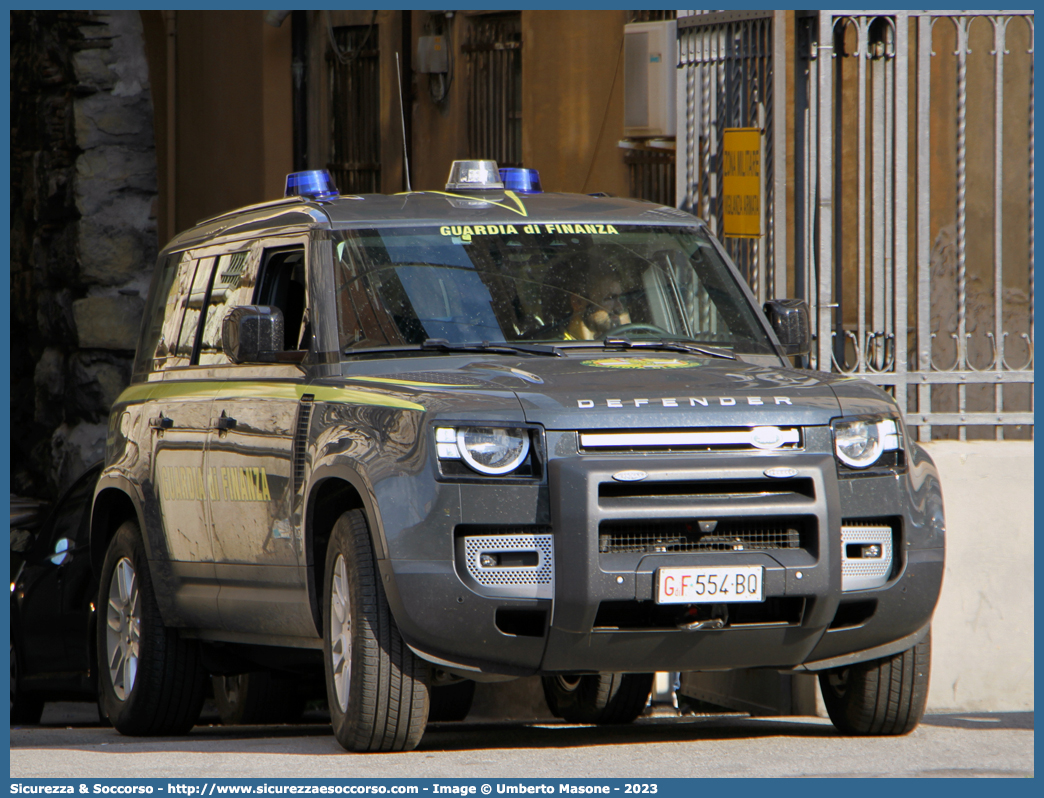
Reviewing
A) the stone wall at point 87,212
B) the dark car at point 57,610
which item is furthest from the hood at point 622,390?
the stone wall at point 87,212

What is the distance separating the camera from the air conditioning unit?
11.2m

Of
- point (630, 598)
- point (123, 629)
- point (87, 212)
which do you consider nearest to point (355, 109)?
point (87, 212)

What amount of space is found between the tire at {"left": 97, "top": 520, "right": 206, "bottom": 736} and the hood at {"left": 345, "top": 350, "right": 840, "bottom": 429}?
2.02 metres

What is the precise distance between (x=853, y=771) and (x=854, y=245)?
18.8 feet

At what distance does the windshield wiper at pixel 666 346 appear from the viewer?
272 inches

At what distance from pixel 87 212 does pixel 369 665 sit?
41.0 ft

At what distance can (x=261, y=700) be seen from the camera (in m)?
9.84

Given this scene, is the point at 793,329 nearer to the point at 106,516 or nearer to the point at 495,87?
the point at 106,516

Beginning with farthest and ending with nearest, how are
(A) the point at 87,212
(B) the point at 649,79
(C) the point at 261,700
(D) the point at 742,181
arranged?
1. (A) the point at 87,212
2. (B) the point at 649,79
3. (C) the point at 261,700
4. (D) the point at 742,181

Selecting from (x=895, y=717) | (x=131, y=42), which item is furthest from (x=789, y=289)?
(x=131, y=42)

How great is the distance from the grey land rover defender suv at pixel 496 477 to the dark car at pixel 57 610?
61.7 inches

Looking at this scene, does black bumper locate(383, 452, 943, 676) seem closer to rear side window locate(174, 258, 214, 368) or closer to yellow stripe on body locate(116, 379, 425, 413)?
yellow stripe on body locate(116, 379, 425, 413)

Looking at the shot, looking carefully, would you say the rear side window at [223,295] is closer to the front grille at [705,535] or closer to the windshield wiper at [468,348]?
the windshield wiper at [468,348]
